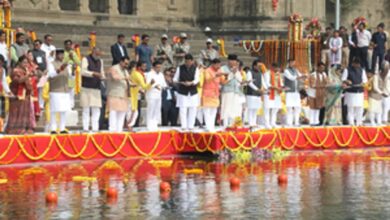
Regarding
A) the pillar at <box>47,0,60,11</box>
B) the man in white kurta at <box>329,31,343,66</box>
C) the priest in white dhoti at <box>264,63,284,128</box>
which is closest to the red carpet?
the priest in white dhoti at <box>264,63,284,128</box>

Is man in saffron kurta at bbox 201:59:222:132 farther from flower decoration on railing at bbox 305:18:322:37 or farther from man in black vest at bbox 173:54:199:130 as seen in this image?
flower decoration on railing at bbox 305:18:322:37

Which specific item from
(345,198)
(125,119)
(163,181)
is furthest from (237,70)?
(345,198)

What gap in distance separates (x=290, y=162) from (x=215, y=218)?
735 cm

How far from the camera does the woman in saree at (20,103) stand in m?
19.9

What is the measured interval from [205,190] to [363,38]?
42.4 feet

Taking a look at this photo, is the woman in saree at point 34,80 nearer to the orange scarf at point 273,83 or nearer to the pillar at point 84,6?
the orange scarf at point 273,83

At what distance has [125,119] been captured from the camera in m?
23.7

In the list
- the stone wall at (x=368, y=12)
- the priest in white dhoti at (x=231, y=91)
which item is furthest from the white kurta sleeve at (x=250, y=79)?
the stone wall at (x=368, y=12)

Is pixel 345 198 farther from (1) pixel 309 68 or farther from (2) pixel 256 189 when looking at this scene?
(1) pixel 309 68

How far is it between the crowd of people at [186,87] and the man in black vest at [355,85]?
0.08 feet

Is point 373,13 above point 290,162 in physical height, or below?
above

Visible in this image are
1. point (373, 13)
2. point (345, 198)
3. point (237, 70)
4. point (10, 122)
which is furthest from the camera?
point (373, 13)

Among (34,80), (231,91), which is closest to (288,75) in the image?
(231,91)

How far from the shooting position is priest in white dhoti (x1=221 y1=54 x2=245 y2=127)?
76.4 ft
